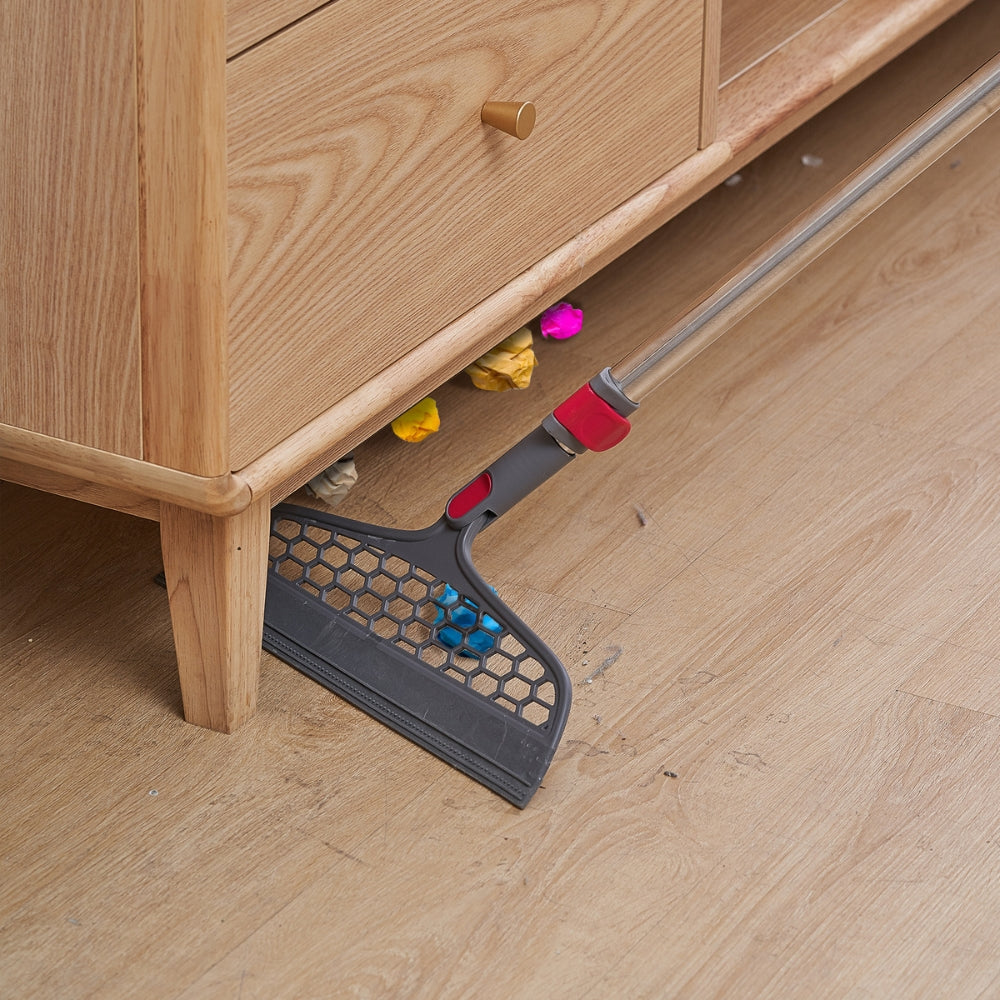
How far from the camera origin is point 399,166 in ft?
2.53

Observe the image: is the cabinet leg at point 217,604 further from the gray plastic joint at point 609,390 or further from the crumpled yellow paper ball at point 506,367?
the crumpled yellow paper ball at point 506,367

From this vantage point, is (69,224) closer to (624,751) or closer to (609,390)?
(609,390)

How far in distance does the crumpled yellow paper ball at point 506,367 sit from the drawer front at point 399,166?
21cm

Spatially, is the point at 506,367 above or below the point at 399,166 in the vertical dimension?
below

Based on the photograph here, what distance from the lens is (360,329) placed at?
790 millimetres

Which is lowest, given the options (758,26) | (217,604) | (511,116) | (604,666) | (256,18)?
(604,666)

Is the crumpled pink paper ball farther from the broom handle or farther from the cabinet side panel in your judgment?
the cabinet side panel

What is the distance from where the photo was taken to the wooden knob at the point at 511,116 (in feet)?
2.66

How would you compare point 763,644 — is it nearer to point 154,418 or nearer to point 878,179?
point 878,179

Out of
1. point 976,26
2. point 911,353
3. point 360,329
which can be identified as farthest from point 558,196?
point 976,26

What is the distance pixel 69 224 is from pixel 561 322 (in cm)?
61

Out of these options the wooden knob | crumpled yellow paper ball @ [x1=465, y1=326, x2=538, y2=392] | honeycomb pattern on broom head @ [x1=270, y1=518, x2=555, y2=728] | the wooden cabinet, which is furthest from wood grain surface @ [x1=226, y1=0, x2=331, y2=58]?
crumpled yellow paper ball @ [x1=465, y1=326, x2=538, y2=392]

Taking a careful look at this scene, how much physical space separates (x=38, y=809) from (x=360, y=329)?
0.36 m

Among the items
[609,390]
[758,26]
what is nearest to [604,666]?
[609,390]
